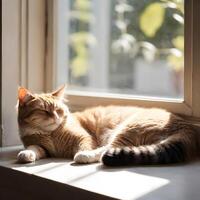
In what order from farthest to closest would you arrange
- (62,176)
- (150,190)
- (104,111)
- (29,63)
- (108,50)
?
(108,50), (29,63), (104,111), (62,176), (150,190)

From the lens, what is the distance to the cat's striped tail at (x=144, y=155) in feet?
4.38

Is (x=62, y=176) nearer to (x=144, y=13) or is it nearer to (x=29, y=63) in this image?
(x=29, y=63)

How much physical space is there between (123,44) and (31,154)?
36.1 inches

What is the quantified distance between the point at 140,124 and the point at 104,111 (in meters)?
0.23

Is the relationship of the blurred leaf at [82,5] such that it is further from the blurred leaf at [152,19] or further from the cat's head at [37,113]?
the cat's head at [37,113]

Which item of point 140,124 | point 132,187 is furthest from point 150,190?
point 140,124

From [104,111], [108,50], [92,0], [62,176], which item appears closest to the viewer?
[62,176]

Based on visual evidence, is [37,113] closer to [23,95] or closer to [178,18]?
[23,95]

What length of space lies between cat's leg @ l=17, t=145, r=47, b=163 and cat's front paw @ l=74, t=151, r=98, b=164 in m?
0.16

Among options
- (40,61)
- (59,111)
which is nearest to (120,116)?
(59,111)

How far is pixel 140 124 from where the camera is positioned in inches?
61.0

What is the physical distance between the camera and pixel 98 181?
3.94 feet

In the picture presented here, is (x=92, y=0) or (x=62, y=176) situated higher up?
(x=92, y=0)

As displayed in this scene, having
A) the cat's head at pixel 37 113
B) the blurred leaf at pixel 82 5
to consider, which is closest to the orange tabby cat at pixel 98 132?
the cat's head at pixel 37 113
